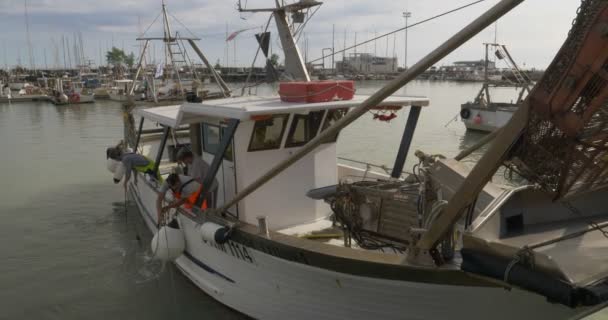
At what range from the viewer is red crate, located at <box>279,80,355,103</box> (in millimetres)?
6520

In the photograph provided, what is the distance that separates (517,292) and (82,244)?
9.47 metres

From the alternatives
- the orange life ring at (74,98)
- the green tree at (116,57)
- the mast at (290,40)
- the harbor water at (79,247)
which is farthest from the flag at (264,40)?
the green tree at (116,57)

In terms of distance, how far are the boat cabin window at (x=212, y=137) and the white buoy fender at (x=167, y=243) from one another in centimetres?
135

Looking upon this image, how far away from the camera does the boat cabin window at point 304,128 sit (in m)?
7.02

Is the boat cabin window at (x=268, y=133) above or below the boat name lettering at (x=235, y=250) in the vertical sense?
above

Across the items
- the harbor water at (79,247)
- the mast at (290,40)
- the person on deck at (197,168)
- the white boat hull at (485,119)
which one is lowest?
the harbor water at (79,247)

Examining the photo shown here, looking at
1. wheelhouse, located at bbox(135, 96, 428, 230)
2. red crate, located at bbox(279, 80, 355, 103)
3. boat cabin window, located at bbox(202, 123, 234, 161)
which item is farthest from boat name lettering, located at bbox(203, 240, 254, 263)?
red crate, located at bbox(279, 80, 355, 103)

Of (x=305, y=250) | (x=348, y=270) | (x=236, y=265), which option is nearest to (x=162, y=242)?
(x=236, y=265)

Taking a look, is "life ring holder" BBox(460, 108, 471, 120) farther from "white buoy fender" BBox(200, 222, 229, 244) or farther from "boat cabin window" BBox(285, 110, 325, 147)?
"white buoy fender" BBox(200, 222, 229, 244)

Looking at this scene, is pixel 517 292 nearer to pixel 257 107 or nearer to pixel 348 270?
pixel 348 270

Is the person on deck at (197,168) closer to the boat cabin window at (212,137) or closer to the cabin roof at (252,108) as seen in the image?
the boat cabin window at (212,137)

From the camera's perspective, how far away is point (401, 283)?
448 cm

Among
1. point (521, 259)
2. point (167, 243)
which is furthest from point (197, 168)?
point (521, 259)

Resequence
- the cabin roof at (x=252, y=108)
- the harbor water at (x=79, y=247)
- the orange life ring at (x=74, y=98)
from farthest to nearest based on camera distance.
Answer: the orange life ring at (x=74, y=98)
the harbor water at (x=79, y=247)
the cabin roof at (x=252, y=108)
